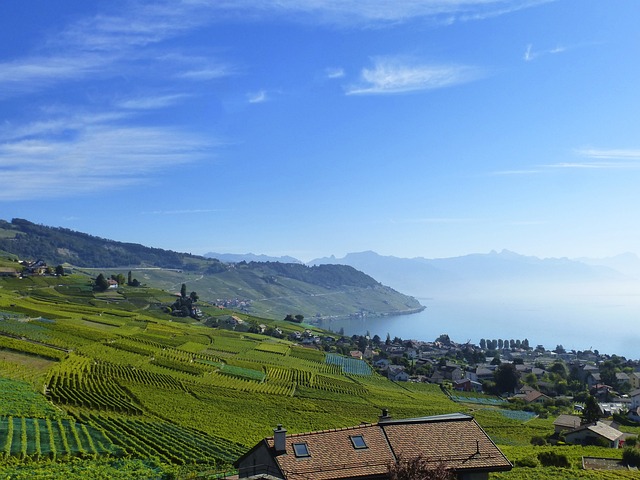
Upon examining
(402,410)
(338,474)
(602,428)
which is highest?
(338,474)

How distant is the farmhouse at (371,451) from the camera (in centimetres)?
1511

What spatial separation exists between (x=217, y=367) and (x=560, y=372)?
239 feet

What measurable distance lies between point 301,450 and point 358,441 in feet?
6.14

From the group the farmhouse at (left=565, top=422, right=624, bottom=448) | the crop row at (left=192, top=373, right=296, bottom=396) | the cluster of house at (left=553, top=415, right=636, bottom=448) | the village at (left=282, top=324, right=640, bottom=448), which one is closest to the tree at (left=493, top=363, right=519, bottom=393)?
the village at (left=282, top=324, right=640, bottom=448)

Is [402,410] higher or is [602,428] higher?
[602,428]

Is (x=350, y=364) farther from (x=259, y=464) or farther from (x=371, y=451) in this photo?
(x=371, y=451)

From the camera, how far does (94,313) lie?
84.1 meters

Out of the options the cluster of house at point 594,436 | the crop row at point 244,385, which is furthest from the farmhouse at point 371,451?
the crop row at point 244,385

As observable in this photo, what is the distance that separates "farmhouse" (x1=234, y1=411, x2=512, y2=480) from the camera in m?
15.1

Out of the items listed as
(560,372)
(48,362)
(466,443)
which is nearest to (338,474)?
(466,443)

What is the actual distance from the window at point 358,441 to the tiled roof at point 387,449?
0.11 m

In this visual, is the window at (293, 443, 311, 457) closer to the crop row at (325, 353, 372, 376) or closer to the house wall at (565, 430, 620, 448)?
the house wall at (565, 430, 620, 448)

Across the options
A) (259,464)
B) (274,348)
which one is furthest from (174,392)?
(274,348)

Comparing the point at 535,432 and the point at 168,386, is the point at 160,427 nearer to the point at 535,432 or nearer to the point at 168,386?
the point at 168,386
